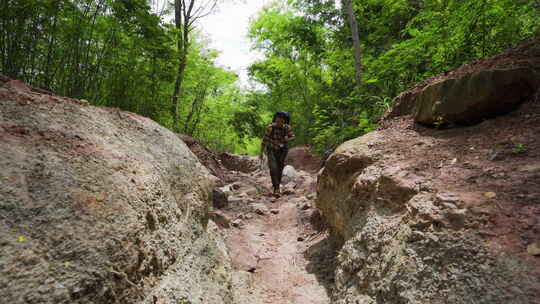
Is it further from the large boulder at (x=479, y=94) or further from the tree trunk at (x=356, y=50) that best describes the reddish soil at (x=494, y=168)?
the tree trunk at (x=356, y=50)

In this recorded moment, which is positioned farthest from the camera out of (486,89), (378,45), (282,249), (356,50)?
(378,45)

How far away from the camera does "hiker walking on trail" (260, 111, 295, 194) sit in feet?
21.3

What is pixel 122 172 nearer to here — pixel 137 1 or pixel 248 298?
pixel 248 298

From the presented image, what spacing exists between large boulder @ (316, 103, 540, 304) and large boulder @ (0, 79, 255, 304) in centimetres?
142

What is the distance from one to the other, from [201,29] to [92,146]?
15103mm

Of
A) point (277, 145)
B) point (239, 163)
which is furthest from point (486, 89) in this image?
point (239, 163)

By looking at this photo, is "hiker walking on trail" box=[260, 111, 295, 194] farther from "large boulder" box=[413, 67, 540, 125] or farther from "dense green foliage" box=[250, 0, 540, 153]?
"large boulder" box=[413, 67, 540, 125]

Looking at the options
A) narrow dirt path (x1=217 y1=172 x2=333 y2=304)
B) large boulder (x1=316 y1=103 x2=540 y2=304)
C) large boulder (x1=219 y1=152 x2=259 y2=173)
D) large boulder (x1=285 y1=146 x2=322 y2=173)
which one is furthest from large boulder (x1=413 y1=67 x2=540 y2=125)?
large boulder (x1=219 y1=152 x2=259 y2=173)

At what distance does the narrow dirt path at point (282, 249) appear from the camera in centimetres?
286

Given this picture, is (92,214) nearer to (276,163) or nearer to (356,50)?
(276,163)

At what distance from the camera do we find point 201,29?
49.1 feet

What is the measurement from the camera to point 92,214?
4.74 feet

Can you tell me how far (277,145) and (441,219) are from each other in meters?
4.96

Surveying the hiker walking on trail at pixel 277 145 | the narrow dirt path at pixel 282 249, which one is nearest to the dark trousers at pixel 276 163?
the hiker walking on trail at pixel 277 145
